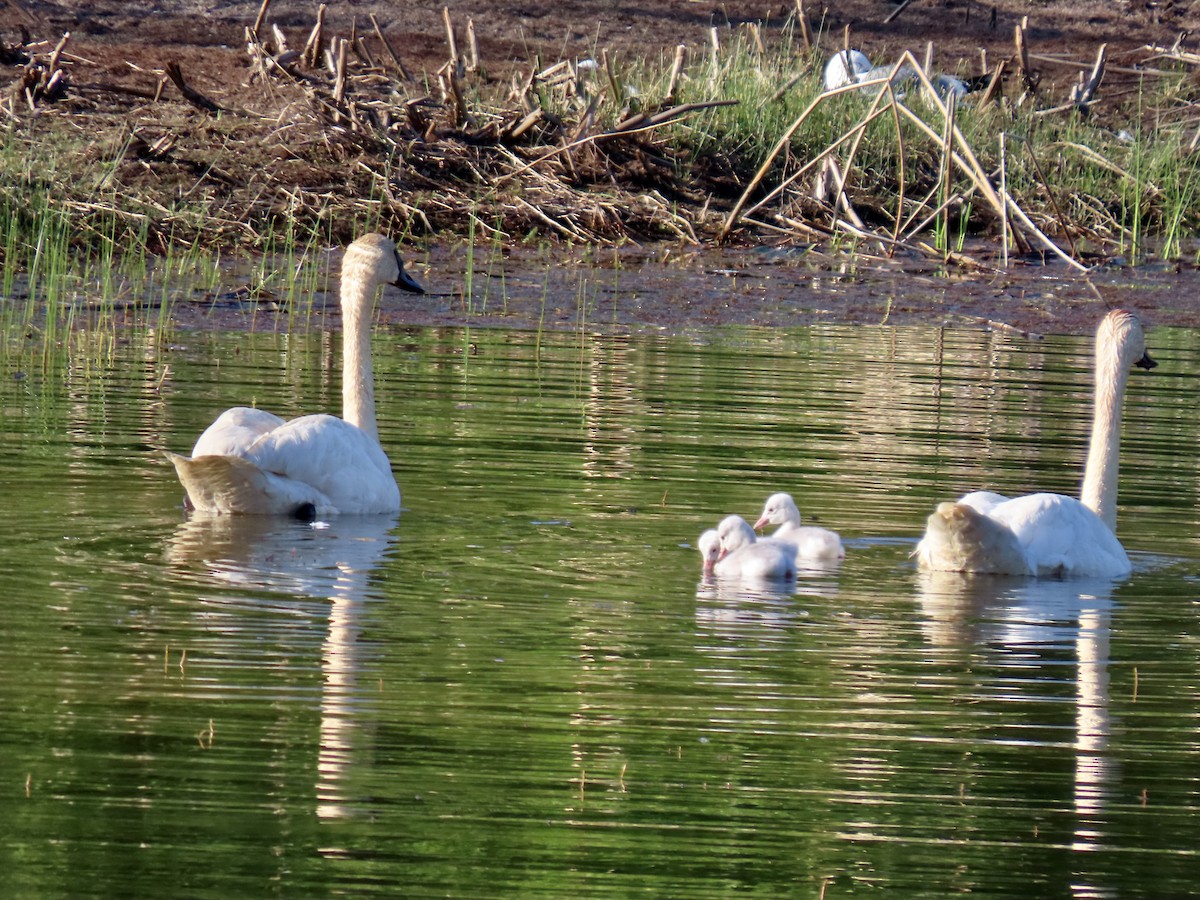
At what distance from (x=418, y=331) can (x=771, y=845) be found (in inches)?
363

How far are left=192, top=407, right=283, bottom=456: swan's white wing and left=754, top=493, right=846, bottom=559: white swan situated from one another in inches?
76.7

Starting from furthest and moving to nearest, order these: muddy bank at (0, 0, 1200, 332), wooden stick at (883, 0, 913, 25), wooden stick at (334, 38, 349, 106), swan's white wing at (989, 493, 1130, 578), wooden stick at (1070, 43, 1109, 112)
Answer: wooden stick at (883, 0, 913, 25), wooden stick at (1070, 43, 1109, 112), wooden stick at (334, 38, 349, 106), muddy bank at (0, 0, 1200, 332), swan's white wing at (989, 493, 1130, 578)

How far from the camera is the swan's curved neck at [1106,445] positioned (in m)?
7.85

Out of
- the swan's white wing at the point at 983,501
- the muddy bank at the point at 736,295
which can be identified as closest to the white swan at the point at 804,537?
the swan's white wing at the point at 983,501

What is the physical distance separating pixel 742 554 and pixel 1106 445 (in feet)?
5.54

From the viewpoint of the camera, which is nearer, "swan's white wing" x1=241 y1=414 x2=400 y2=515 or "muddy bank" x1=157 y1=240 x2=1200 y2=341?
"swan's white wing" x1=241 y1=414 x2=400 y2=515

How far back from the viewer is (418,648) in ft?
19.1

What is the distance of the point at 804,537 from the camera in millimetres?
7348

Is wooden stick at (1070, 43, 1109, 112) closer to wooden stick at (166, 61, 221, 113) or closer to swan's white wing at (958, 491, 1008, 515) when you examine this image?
wooden stick at (166, 61, 221, 113)

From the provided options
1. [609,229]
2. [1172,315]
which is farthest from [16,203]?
[1172,315]

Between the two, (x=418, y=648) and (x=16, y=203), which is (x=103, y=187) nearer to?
(x=16, y=203)

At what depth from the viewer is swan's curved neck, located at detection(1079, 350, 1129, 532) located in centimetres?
785

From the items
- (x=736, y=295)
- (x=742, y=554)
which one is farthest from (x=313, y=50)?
(x=742, y=554)

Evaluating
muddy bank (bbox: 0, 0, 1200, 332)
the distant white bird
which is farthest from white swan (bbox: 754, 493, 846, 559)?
the distant white bird
